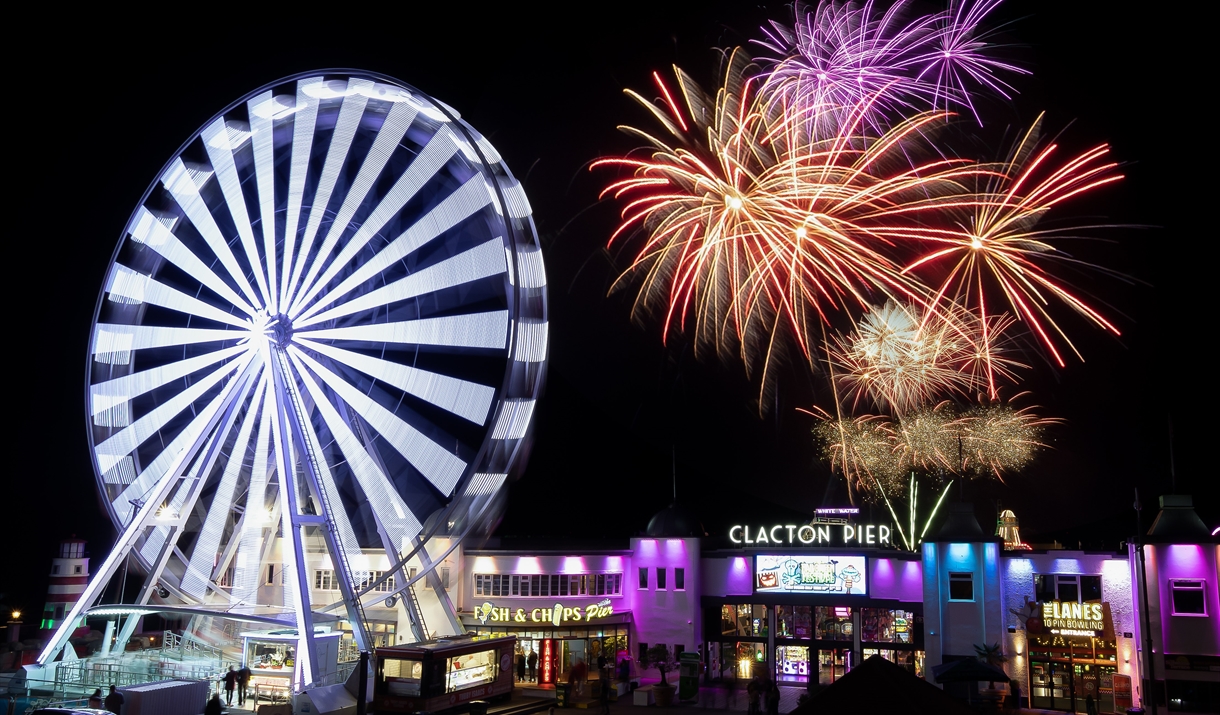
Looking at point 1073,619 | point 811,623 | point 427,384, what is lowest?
point 811,623

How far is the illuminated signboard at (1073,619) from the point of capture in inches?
1256

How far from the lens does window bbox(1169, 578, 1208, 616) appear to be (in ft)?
99.9

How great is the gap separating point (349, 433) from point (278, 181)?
31.5ft

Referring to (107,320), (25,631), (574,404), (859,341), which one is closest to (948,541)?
(859,341)

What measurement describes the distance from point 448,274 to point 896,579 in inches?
819

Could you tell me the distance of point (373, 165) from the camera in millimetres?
31312

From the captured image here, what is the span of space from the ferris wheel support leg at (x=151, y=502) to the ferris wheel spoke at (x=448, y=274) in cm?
495

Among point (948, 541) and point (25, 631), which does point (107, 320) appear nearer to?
point (25, 631)

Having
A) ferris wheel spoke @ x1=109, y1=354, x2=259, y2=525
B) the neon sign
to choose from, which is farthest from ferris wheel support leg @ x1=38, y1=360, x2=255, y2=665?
the neon sign

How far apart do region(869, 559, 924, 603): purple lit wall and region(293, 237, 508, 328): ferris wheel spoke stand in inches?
744

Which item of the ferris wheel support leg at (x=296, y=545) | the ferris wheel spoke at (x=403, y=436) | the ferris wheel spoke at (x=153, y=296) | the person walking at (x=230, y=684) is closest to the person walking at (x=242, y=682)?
the person walking at (x=230, y=684)

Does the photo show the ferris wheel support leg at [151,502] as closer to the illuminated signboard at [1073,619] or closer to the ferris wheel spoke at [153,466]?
the ferris wheel spoke at [153,466]

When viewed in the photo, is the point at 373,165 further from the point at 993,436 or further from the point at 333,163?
the point at 993,436

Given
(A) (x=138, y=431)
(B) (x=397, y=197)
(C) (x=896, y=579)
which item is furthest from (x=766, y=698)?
(A) (x=138, y=431)
